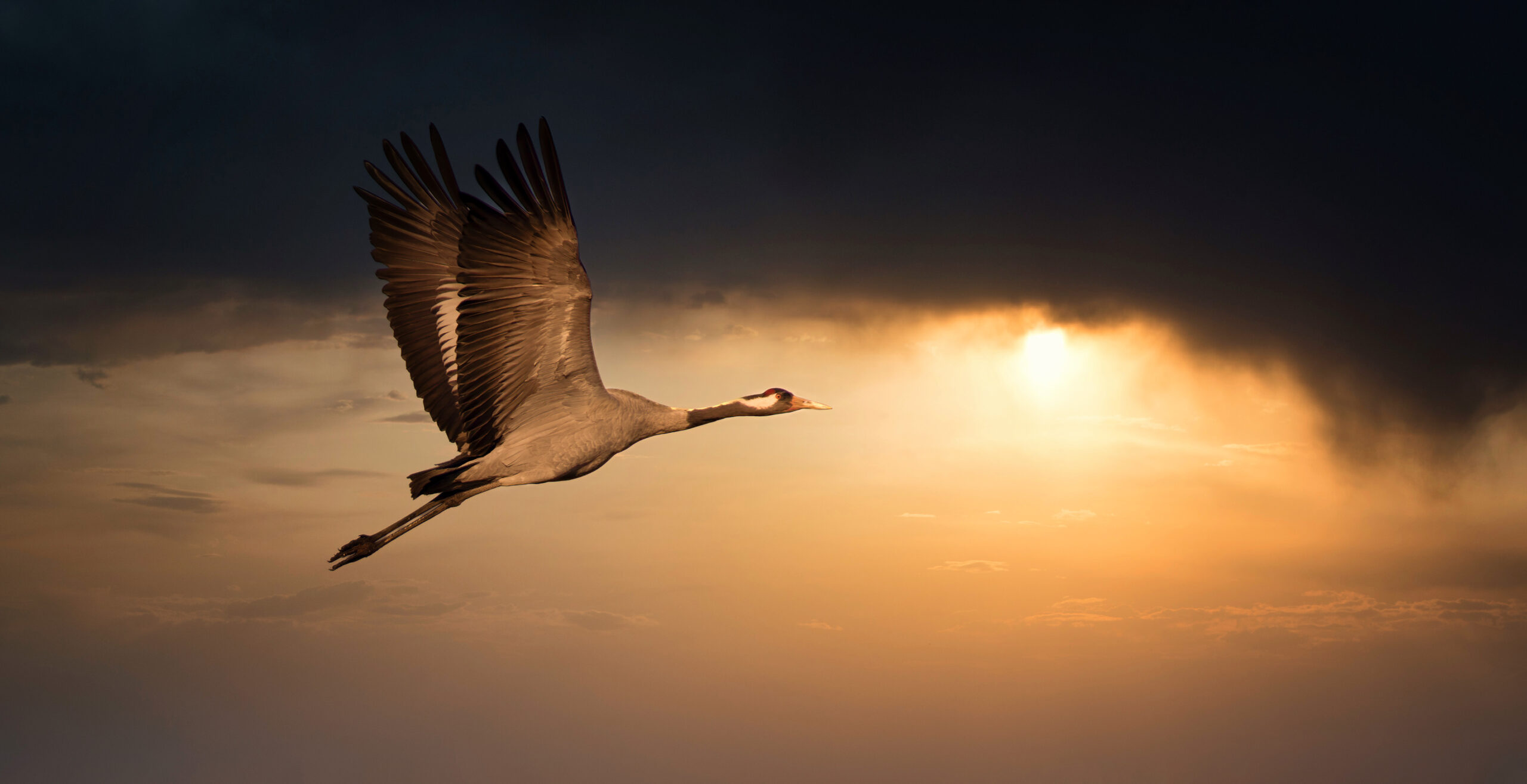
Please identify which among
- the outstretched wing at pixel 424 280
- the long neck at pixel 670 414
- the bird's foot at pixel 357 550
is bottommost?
the bird's foot at pixel 357 550

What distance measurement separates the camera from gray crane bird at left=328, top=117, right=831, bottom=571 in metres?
6.88

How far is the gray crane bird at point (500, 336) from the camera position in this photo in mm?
6875

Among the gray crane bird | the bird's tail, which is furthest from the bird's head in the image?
the bird's tail

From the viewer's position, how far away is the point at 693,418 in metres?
8.16

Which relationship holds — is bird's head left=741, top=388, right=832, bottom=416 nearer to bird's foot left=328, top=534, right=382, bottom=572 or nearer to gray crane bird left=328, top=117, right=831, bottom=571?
gray crane bird left=328, top=117, right=831, bottom=571

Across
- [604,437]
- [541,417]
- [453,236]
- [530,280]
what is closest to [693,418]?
[604,437]

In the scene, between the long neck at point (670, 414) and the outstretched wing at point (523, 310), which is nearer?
the outstretched wing at point (523, 310)

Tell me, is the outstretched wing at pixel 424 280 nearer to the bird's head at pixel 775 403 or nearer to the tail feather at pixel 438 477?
the tail feather at pixel 438 477

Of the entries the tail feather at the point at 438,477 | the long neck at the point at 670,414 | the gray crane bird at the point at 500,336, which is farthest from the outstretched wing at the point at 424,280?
the long neck at the point at 670,414

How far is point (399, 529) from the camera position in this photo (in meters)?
7.86

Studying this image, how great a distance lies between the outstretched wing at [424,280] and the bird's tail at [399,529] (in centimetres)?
76

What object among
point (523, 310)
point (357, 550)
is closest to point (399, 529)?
point (357, 550)

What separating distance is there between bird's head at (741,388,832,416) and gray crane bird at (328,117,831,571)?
1 centimetres

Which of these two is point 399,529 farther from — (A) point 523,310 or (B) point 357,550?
(A) point 523,310
